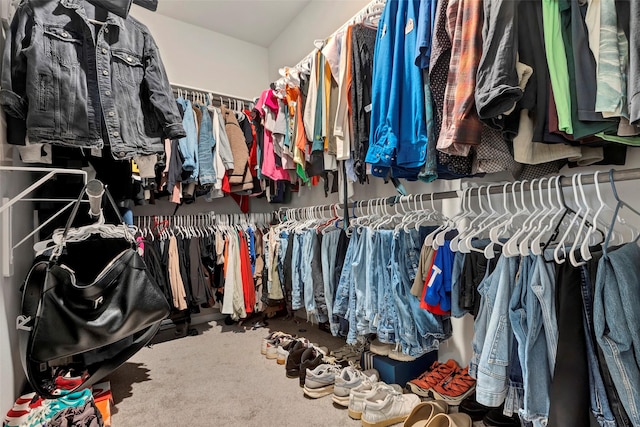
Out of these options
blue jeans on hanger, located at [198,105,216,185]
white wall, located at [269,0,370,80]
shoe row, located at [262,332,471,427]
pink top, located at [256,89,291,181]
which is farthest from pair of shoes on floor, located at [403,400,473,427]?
white wall, located at [269,0,370,80]

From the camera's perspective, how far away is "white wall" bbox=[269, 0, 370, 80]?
268cm

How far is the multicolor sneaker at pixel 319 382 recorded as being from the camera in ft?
5.87

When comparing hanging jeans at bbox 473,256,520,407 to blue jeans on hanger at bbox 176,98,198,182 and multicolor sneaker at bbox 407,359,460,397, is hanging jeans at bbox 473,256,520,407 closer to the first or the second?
multicolor sneaker at bbox 407,359,460,397

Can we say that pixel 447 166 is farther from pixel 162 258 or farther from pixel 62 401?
pixel 162 258

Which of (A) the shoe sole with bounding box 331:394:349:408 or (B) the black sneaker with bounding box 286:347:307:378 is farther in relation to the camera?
(B) the black sneaker with bounding box 286:347:307:378

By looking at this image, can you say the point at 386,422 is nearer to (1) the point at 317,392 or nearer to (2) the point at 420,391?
(2) the point at 420,391

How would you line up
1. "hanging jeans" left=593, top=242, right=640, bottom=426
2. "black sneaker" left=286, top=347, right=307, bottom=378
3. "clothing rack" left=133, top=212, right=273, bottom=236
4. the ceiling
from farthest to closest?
1. the ceiling
2. "clothing rack" left=133, top=212, right=273, bottom=236
3. "black sneaker" left=286, top=347, right=307, bottom=378
4. "hanging jeans" left=593, top=242, right=640, bottom=426

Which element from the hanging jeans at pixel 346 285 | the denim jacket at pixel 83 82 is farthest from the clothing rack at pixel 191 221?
the hanging jeans at pixel 346 285

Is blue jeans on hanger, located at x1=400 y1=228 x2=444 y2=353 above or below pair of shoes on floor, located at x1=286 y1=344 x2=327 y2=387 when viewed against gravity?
above

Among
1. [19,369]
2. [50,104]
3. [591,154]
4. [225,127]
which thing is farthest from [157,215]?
[591,154]

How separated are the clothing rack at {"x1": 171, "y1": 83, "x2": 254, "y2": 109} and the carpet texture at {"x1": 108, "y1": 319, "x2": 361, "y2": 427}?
2.22m

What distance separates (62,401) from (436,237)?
1.79 meters

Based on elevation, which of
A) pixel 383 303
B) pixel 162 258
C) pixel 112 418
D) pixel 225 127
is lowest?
pixel 112 418

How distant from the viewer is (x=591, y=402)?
2.86ft
